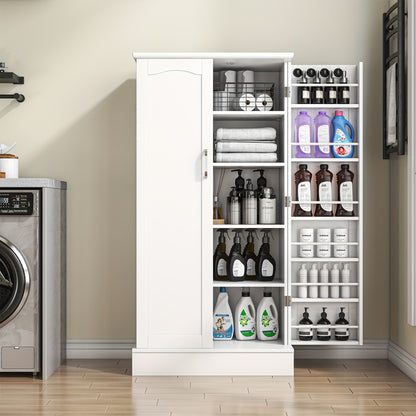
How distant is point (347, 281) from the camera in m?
Result: 3.34

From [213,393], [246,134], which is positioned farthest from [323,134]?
[213,393]

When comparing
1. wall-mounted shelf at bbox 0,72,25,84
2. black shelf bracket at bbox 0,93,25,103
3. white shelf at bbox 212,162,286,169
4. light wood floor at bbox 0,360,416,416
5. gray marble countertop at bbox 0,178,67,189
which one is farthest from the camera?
black shelf bracket at bbox 0,93,25,103

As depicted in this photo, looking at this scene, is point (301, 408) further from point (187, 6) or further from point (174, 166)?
point (187, 6)

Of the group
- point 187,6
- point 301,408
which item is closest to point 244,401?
point 301,408

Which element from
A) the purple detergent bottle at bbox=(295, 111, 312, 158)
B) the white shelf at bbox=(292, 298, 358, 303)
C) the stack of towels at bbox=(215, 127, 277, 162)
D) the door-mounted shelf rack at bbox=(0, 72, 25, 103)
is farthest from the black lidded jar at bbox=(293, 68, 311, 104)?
the door-mounted shelf rack at bbox=(0, 72, 25, 103)

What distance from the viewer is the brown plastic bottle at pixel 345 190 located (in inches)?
131

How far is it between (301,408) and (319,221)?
3.95ft

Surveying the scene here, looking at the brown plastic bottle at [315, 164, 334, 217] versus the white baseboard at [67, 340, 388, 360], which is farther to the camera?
the white baseboard at [67, 340, 388, 360]

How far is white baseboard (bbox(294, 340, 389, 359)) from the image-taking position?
11.6 ft

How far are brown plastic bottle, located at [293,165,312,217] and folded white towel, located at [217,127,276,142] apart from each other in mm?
285

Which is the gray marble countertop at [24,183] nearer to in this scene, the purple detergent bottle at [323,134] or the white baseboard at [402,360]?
the purple detergent bottle at [323,134]

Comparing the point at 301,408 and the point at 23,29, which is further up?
the point at 23,29

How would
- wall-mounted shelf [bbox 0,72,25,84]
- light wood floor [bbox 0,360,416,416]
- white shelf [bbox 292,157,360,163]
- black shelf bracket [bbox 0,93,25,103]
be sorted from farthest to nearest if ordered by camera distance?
1. black shelf bracket [bbox 0,93,25,103]
2. wall-mounted shelf [bbox 0,72,25,84]
3. white shelf [bbox 292,157,360,163]
4. light wood floor [bbox 0,360,416,416]

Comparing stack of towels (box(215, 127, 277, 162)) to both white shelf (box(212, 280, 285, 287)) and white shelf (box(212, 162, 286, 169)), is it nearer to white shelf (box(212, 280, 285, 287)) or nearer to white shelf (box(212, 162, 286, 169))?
white shelf (box(212, 162, 286, 169))
